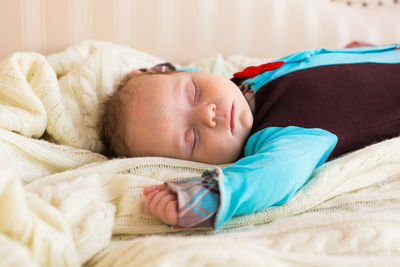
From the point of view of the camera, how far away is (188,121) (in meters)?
1.05

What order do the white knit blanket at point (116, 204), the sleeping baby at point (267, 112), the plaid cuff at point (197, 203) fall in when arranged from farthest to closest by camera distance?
the sleeping baby at point (267, 112) < the plaid cuff at point (197, 203) < the white knit blanket at point (116, 204)

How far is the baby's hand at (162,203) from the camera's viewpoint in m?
0.72

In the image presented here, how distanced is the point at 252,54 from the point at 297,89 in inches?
26.9

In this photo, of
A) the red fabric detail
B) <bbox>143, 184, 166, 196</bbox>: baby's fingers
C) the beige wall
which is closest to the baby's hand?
<bbox>143, 184, 166, 196</bbox>: baby's fingers

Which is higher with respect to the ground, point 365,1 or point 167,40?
point 365,1

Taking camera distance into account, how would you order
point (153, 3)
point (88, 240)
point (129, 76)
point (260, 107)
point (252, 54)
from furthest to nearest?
1. point (252, 54)
2. point (153, 3)
3. point (129, 76)
4. point (260, 107)
5. point (88, 240)

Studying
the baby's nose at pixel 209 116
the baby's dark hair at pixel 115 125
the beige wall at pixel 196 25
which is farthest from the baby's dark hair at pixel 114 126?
the beige wall at pixel 196 25

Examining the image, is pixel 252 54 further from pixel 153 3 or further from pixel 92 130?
pixel 92 130

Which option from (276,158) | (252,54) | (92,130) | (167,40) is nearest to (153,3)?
(167,40)

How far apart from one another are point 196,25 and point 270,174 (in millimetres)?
1037

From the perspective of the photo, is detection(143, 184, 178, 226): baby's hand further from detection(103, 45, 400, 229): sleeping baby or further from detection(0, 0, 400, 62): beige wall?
detection(0, 0, 400, 62): beige wall

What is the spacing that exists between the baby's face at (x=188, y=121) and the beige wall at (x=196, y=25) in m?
0.61

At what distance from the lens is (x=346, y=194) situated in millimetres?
871

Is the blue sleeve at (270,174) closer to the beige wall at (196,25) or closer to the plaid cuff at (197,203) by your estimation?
the plaid cuff at (197,203)
